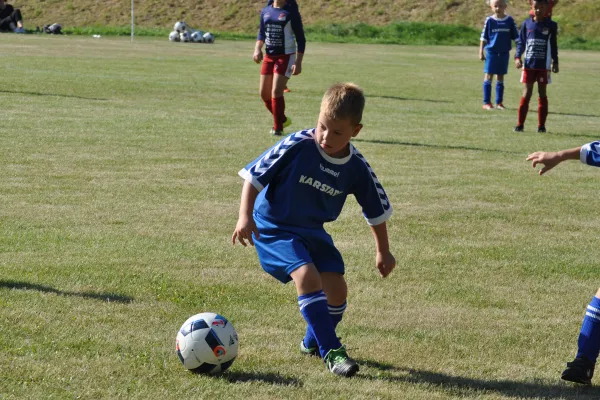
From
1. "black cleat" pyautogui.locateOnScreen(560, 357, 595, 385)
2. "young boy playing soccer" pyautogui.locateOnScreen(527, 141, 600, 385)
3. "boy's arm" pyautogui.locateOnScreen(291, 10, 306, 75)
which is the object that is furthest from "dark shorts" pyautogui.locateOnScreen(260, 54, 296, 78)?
"black cleat" pyautogui.locateOnScreen(560, 357, 595, 385)

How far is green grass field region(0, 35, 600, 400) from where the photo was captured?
4285 millimetres

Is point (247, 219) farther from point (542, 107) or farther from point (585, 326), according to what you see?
point (542, 107)

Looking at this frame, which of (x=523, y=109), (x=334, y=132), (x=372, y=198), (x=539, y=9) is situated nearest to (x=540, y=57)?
(x=539, y=9)

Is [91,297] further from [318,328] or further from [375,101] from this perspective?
[375,101]

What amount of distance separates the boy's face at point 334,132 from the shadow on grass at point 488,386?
41.9 inches

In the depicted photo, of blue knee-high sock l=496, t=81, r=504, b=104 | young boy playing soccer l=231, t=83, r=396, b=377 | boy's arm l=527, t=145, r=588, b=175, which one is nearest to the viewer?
boy's arm l=527, t=145, r=588, b=175

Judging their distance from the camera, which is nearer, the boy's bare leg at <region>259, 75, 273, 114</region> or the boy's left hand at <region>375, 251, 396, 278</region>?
the boy's left hand at <region>375, 251, 396, 278</region>

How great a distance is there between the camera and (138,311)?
509 centimetres

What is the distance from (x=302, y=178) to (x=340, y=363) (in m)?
0.88

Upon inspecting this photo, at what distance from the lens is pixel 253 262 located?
636cm

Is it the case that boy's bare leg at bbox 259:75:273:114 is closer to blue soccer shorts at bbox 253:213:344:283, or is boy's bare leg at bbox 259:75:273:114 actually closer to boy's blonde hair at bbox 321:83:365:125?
blue soccer shorts at bbox 253:213:344:283

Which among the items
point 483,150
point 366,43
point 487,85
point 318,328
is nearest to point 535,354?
point 318,328

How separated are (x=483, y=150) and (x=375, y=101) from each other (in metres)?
6.23

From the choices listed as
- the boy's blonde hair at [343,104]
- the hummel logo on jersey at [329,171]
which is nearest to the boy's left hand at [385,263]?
the hummel logo on jersey at [329,171]
